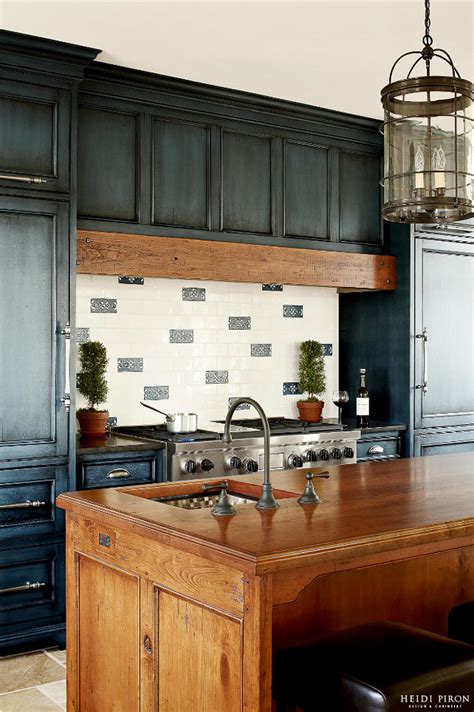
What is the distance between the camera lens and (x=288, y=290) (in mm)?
6172

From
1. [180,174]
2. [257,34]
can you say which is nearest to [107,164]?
[180,174]

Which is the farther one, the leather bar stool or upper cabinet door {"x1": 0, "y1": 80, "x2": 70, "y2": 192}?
upper cabinet door {"x1": 0, "y1": 80, "x2": 70, "y2": 192}

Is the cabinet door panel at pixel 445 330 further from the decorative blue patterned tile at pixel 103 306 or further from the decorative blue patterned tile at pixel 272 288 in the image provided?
the decorative blue patterned tile at pixel 103 306

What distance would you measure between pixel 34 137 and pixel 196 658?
296 cm

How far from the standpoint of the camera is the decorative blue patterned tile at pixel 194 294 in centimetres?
563

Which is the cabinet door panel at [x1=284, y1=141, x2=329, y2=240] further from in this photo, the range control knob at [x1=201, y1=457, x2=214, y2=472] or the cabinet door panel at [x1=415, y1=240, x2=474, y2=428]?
the range control knob at [x1=201, y1=457, x2=214, y2=472]

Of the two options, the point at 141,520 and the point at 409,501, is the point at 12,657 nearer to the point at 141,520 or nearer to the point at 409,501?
the point at 141,520

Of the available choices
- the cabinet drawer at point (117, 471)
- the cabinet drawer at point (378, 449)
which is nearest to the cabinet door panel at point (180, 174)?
the cabinet drawer at point (117, 471)

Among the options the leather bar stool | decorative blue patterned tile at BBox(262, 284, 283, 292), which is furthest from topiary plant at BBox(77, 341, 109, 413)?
the leather bar stool

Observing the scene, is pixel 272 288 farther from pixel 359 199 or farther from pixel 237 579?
pixel 237 579

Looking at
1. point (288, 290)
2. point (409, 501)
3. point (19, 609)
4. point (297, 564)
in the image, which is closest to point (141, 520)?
point (297, 564)

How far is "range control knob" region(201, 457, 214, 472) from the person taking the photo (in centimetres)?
485

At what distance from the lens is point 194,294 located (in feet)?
18.6

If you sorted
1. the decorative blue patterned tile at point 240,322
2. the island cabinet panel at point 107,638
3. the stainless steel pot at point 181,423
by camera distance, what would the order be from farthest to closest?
the decorative blue patterned tile at point 240,322 → the stainless steel pot at point 181,423 → the island cabinet panel at point 107,638
